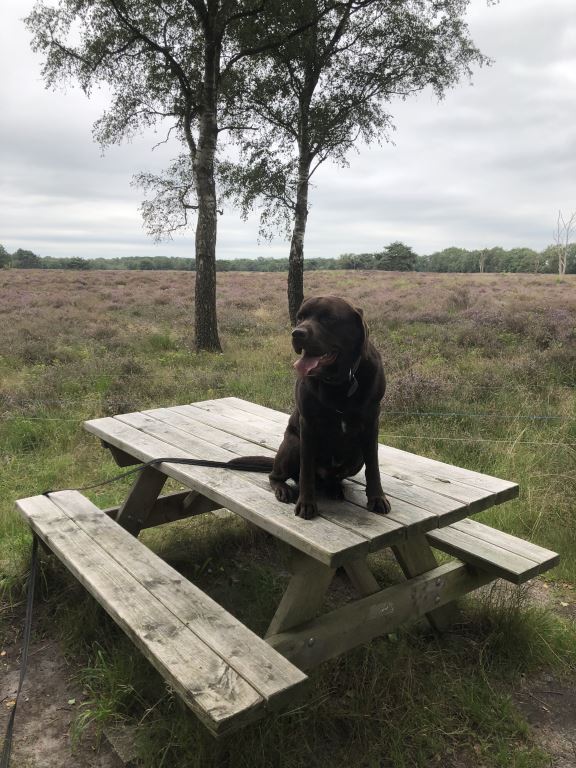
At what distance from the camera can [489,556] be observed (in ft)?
8.00

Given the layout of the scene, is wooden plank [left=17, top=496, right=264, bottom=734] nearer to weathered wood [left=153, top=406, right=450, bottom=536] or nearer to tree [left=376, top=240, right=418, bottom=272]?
weathered wood [left=153, top=406, right=450, bottom=536]

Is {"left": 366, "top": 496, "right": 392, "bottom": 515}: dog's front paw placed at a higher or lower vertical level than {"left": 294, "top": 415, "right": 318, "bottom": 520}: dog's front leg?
lower

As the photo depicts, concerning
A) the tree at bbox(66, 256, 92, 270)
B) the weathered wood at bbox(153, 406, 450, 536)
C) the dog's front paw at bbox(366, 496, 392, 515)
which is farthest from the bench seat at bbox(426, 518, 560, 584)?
the tree at bbox(66, 256, 92, 270)

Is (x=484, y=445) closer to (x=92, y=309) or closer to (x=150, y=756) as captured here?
(x=150, y=756)


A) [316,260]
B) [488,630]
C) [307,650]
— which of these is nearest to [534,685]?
[488,630]

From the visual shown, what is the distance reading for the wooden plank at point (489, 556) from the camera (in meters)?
2.34

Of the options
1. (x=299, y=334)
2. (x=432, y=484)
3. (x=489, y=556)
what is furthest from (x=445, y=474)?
(x=299, y=334)

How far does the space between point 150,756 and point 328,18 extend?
43.9 feet

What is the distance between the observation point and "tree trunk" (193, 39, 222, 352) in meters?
9.55

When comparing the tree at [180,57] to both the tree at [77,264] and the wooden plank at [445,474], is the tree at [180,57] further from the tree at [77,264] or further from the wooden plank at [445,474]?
the tree at [77,264]

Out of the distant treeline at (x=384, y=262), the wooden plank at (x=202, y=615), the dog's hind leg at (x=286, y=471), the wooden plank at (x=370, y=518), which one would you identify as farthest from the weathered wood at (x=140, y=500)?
the distant treeline at (x=384, y=262)

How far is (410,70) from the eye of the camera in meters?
12.2

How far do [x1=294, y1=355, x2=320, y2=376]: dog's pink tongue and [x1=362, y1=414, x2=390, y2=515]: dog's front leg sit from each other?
1.24ft

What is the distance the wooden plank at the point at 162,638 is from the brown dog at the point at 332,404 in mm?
593
